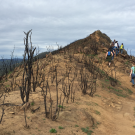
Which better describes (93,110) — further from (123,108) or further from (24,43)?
(24,43)

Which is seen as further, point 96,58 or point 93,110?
point 96,58

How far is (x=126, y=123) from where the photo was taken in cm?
414

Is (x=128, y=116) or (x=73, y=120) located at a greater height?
(x=73, y=120)

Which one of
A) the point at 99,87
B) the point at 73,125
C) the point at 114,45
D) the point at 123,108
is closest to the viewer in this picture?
the point at 73,125

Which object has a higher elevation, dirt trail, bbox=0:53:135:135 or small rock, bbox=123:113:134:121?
dirt trail, bbox=0:53:135:135

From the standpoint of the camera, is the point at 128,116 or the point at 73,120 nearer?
the point at 73,120

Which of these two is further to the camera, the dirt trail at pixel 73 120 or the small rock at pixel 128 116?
the small rock at pixel 128 116

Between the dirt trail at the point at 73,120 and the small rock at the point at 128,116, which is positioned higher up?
the dirt trail at the point at 73,120

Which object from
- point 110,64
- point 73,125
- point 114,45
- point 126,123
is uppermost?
point 114,45

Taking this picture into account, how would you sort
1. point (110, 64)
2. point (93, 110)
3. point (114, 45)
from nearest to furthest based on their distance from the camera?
point (93, 110)
point (110, 64)
point (114, 45)

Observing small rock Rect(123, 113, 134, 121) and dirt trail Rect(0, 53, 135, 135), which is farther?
small rock Rect(123, 113, 134, 121)

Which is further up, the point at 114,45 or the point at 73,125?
the point at 114,45

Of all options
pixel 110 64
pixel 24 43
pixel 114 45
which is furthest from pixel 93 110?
pixel 114 45

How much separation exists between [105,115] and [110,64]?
357 inches
